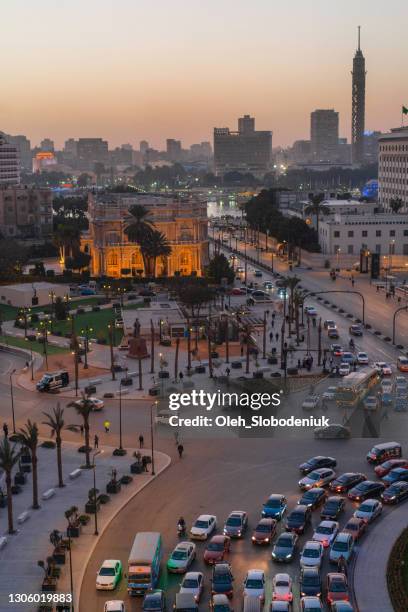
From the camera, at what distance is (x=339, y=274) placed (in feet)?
283

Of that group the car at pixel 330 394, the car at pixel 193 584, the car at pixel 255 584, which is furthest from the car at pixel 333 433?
the car at pixel 193 584

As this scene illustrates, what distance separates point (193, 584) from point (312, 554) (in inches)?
Answer: 140

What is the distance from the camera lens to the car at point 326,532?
2662cm

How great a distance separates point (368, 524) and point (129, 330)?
31.6 metres

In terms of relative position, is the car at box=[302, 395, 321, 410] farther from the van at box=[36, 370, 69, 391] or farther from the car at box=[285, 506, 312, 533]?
the van at box=[36, 370, 69, 391]

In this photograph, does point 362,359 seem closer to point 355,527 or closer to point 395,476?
point 395,476

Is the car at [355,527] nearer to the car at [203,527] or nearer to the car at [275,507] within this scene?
the car at [275,507]

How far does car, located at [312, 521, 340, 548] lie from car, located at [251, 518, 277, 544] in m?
1.24

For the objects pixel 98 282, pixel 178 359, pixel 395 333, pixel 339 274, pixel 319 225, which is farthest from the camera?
pixel 319 225

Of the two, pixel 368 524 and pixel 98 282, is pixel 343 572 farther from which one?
pixel 98 282

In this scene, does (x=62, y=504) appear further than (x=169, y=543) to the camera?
Yes

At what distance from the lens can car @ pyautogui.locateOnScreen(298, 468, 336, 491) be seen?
30797 mm

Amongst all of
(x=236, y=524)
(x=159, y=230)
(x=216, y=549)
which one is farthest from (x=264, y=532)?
(x=159, y=230)

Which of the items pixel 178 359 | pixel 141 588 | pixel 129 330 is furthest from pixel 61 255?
pixel 141 588
